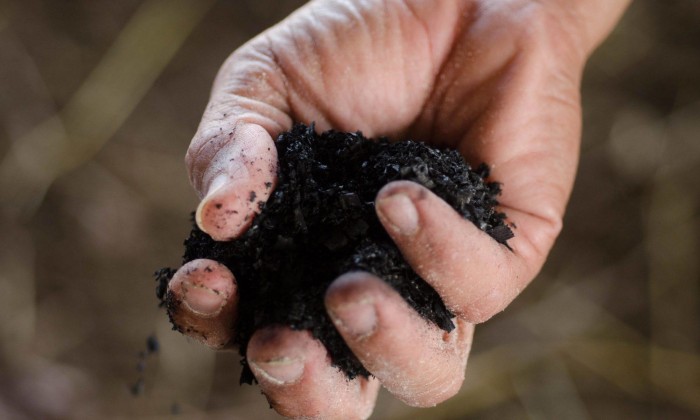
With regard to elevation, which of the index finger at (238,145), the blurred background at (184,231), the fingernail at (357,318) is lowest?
the blurred background at (184,231)

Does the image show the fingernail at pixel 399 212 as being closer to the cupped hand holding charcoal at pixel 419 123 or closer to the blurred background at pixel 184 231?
the cupped hand holding charcoal at pixel 419 123

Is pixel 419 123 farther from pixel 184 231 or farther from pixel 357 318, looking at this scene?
pixel 184 231

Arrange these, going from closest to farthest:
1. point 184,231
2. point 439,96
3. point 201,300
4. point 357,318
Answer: point 357,318 < point 201,300 < point 439,96 < point 184,231

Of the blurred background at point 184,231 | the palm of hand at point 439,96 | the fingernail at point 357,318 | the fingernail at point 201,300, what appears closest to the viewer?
the fingernail at point 357,318

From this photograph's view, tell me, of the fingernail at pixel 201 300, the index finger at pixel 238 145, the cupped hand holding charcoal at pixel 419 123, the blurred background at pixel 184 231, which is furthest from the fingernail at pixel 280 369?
the blurred background at pixel 184 231

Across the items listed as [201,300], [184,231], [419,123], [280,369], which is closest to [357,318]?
[280,369]

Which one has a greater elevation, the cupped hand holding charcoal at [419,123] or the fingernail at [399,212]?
the fingernail at [399,212]
